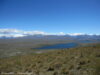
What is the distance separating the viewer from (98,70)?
715 cm

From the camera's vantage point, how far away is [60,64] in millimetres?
11914

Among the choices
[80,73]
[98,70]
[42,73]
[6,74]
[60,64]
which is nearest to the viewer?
[98,70]

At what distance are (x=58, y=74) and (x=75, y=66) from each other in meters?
2.25

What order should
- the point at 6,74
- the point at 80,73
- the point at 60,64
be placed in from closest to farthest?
the point at 80,73
the point at 6,74
the point at 60,64

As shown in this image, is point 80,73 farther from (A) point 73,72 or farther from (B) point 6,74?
(B) point 6,74

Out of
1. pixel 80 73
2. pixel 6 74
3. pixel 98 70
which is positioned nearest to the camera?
pixel 98 70

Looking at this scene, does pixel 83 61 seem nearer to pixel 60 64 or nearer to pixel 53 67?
pixel 60 64

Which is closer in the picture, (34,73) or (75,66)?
(34,73)

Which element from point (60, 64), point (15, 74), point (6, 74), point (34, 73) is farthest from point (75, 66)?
point (6, 74)

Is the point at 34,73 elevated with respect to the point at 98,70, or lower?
lower

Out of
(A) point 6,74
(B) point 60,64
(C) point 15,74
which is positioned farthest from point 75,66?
(A) point 6,74

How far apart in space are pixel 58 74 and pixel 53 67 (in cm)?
195

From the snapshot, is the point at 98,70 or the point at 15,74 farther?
the point at 15,74

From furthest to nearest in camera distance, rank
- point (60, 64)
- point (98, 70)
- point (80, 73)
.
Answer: point (60, 64)
point (80, 73)
point (98, 70)
